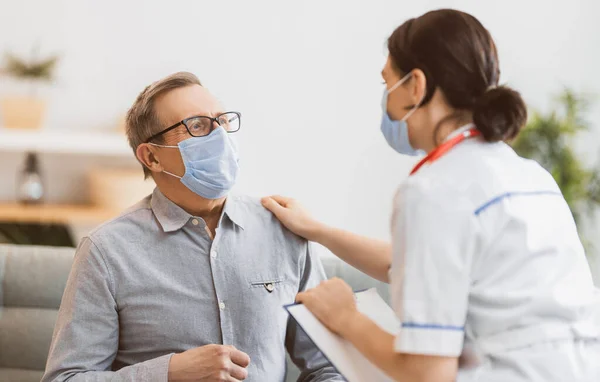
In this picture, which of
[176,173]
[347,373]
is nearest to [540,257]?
[347,373]

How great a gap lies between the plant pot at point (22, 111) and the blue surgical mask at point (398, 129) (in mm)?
2962

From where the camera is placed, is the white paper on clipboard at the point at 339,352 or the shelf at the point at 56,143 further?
the shelf at the point at 56,143

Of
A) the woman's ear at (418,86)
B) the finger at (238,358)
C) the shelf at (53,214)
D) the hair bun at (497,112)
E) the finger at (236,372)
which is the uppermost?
the woman's ear at (418,86)

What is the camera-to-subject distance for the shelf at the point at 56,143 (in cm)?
386

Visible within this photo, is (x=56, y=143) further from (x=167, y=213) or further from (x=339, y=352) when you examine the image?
(x=339, y=352)

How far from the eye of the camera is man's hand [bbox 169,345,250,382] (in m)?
1.52

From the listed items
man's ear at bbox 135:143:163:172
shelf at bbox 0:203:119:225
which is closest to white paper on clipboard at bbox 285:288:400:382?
man's ear at bbox 135:143:163:172

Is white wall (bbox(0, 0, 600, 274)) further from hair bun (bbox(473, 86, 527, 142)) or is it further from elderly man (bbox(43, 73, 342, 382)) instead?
hair bun (bbox(473, 86, 527, 142))

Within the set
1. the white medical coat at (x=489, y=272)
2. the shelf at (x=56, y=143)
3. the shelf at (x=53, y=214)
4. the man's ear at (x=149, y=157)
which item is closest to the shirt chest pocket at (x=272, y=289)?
the man's ear at (x=149, y=157)

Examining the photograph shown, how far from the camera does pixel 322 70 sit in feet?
14.2

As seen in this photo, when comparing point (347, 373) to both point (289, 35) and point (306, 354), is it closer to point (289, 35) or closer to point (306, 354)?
point (306, 354)

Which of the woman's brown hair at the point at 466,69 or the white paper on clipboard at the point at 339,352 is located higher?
the woman's brown hair at the point at 466,69

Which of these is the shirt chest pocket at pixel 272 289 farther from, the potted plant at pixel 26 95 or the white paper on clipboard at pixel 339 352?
the potted plant at pixel 26 95

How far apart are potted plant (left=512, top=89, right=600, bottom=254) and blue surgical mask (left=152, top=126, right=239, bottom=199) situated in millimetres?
2516
